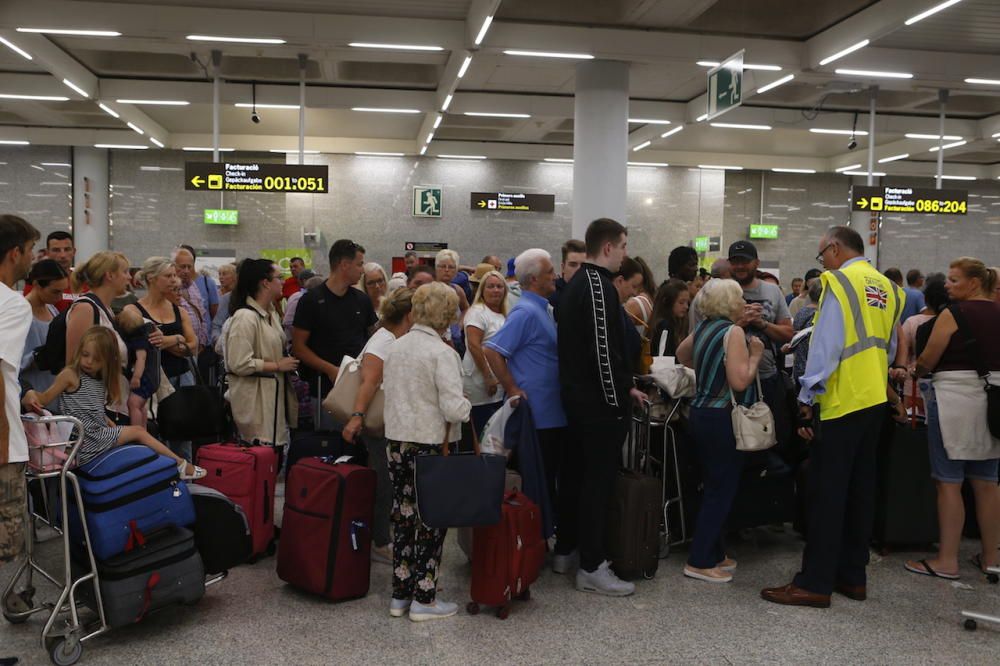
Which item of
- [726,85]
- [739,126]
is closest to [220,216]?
[739,126]

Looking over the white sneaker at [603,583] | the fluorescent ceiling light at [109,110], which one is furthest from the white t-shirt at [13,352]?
the fluorescent ceiling light at [109,110]

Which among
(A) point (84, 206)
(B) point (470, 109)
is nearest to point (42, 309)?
(B) point (470, 109)

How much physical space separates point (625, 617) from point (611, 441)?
829 mm

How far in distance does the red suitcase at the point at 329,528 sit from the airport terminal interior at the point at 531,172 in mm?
115

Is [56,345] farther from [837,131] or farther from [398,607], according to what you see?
[837,131]

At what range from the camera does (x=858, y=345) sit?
3.84 meters

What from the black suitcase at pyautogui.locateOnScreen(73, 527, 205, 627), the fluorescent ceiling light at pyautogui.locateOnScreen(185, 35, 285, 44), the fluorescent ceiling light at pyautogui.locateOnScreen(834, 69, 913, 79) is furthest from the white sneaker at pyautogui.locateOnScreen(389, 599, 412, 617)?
the fluorescent ceiling light at pyautogui.locateOnScreen(834, 69, 913, 79)

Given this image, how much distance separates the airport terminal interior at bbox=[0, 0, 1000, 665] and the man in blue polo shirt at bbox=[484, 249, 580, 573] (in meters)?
0.54

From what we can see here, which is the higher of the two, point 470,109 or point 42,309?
point 470,109

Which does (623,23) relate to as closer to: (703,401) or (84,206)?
(703,401)

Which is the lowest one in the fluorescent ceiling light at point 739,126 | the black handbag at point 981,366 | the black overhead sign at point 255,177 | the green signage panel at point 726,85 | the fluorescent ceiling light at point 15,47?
the black handbag at point 981,366

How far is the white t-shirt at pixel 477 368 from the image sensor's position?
4.68 metres

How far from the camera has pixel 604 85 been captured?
31.6ft

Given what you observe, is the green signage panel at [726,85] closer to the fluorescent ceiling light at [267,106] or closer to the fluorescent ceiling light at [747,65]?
the fluorescent ceiling light at [747,65]
